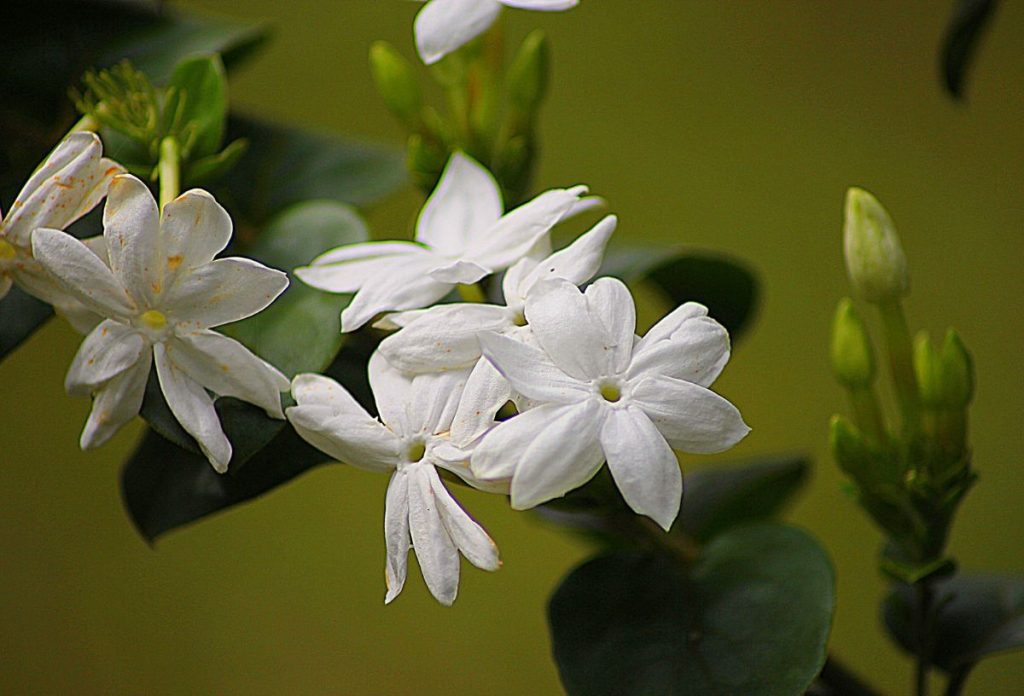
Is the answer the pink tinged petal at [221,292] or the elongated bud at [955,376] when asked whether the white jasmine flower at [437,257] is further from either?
the elongated bud at [955,376]

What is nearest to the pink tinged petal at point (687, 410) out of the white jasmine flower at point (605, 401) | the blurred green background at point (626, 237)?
the white jasmine flower at point (605, 401)

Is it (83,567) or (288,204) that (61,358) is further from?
(288,204)

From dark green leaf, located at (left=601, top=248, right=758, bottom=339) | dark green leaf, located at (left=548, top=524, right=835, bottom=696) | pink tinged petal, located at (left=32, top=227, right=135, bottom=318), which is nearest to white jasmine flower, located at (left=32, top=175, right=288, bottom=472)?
pink tinged petal, located at (left=32, top=227, right=135, bottom=318)

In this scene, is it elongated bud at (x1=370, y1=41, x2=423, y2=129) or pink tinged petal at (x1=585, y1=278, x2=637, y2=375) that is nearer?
pink tinged petal at (x1=585, y1=278, x2=637, y2=375)

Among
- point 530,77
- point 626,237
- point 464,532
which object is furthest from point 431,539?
point 626,237

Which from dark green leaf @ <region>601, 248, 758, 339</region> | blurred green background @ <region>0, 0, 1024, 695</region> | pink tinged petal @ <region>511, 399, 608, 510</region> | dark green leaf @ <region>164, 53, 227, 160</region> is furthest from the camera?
blurred green background @ <region>0, 0, 1024, 695</region>

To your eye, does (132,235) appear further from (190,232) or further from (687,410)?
(687,410)

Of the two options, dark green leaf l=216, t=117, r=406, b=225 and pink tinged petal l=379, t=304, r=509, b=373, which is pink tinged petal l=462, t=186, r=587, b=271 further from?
dark green leaf l=216, t=117, r=406, b=225

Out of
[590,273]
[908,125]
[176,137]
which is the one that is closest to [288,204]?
[176,137]
